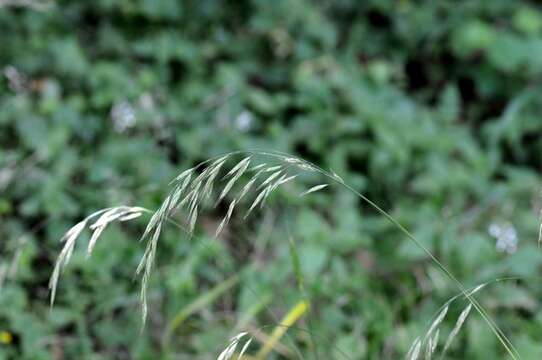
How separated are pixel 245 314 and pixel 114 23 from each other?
1.72m

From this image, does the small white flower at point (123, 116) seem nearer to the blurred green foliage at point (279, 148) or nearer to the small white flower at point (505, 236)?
the blurred green foliage at point (279, 148)

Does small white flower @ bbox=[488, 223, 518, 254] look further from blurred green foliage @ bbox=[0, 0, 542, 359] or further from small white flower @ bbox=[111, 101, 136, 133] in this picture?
small white flower @ bbox=[111, 101, 136, 133]

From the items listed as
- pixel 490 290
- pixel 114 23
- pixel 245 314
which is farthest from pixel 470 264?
pixel 114 23

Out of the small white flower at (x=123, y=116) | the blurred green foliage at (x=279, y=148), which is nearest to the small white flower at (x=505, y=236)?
the blurred green foliage at (x=279, y=148)

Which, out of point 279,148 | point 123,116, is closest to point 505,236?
point 279,148

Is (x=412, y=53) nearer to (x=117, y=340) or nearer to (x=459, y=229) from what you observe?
(x=459, y=229)

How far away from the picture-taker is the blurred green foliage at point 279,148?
299 cm

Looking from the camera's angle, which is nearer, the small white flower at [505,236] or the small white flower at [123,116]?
the small white flower at [505,236]

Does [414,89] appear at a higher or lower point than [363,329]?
higher

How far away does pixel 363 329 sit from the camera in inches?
117

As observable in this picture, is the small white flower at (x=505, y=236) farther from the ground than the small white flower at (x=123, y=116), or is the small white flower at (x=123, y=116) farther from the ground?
the small white flower at (x=123, y=116)

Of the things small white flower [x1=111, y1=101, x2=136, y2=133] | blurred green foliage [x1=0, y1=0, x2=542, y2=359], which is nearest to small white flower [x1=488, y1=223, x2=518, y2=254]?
blurred green foliage [x1=0, y1=0, x2=542, y2=359]

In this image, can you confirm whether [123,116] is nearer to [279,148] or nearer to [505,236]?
[279,148]

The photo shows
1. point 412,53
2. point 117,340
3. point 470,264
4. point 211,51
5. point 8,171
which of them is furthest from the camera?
point 412,53
